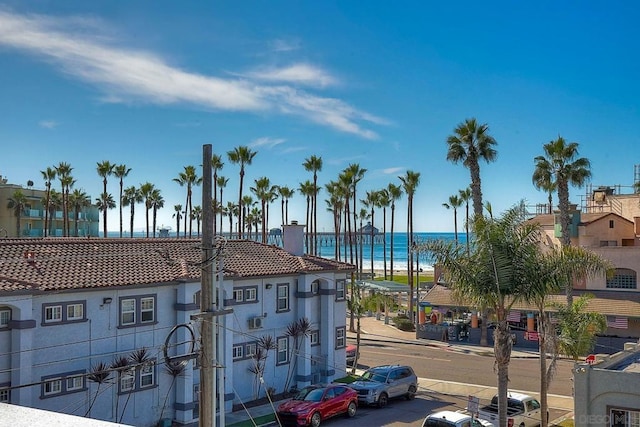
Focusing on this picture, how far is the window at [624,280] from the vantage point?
150 feet

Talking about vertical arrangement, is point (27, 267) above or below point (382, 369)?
above

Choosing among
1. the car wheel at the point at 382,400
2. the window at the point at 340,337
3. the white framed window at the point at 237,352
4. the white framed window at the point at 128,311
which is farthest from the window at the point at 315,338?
the white framed window at the point at 128,311

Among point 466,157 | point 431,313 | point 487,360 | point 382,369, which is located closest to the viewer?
point 382,369

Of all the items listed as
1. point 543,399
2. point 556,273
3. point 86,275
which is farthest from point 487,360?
point 86,275

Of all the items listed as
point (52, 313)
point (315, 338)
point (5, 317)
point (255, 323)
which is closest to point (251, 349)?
point (255, 323)

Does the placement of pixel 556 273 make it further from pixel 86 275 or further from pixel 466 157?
pixel 466 157

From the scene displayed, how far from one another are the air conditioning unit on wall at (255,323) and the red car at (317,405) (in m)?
4.46

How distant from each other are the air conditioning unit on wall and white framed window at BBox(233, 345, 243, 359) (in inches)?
45.0

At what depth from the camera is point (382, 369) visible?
31406 mm

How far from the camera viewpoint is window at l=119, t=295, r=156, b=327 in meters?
25.4

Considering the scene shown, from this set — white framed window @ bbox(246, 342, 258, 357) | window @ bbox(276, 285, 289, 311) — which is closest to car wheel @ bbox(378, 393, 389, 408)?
white framed window @ bbox(246, 342, 258, 357)

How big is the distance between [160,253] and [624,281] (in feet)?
113

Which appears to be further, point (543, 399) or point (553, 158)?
point (553, 158)

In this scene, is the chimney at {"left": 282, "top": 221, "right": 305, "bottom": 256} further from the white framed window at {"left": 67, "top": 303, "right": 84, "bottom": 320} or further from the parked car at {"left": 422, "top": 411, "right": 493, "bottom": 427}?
the parked car at {"left": 422, "top": 411, "right": 493, "bottom": 427}
